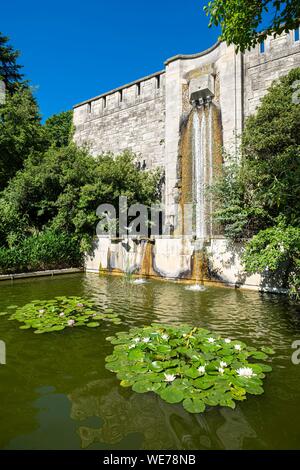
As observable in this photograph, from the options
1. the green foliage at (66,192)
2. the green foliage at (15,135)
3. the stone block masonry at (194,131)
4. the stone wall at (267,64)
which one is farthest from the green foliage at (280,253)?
the green foliage at (15,135)

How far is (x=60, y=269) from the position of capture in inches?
419

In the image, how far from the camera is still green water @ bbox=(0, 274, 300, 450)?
6.87 feet

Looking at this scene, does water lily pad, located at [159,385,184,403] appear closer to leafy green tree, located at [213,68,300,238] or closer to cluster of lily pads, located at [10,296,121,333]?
cluster of lily pads, located at [10,296,121,333]

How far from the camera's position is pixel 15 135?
13.3 metres

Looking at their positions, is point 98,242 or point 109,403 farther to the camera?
point 98,242

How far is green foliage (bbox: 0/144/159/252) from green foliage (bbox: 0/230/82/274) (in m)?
0.45

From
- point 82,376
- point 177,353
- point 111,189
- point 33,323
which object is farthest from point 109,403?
point 111,189

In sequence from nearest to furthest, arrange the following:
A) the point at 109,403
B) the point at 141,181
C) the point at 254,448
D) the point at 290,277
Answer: the point at 254,448 < the point at 109,403 < the point at 290,277 < the point at 141,181

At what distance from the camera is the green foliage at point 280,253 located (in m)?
6.07

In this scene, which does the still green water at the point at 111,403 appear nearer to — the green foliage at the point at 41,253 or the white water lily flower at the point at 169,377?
the white water lily flower at the point at 169,377

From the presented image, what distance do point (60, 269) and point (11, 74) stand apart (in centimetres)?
1379

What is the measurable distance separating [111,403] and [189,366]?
33.3 inches

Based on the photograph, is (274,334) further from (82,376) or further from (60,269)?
(60,269)

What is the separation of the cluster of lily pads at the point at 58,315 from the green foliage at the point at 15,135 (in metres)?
8.94
